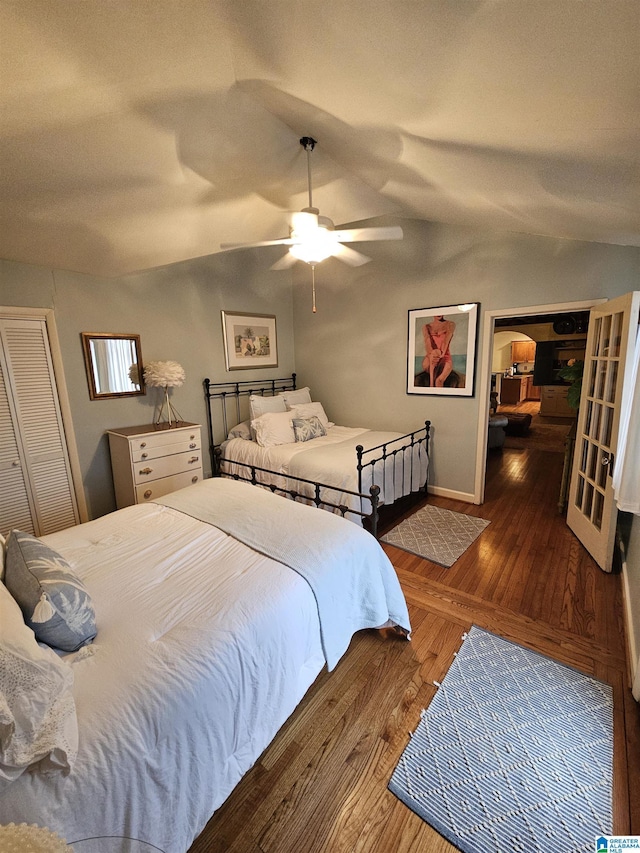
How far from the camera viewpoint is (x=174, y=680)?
1.00 metres

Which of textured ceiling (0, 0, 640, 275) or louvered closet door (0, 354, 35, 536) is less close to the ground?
textured ceiling (0, 0, 640, 275)

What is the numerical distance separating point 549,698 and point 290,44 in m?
2.99

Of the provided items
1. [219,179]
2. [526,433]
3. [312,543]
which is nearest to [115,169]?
[219,179]

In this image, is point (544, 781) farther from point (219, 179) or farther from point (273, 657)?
point (219, 179)

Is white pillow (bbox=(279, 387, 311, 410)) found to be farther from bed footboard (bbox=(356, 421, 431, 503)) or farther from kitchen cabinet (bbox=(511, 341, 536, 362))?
kitchen cabinet (bbox=(511, 341, 536, 362))

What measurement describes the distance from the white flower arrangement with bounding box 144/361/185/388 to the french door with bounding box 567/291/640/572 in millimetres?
3511

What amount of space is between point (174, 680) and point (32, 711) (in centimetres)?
33

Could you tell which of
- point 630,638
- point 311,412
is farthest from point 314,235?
point 630,638

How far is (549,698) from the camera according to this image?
1.63m

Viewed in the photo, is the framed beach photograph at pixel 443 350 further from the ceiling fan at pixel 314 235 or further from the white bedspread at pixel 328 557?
the white bedspread at pixel 328 557

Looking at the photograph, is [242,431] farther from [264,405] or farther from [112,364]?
[112,364]

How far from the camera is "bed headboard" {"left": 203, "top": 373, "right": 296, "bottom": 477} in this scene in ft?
13.1

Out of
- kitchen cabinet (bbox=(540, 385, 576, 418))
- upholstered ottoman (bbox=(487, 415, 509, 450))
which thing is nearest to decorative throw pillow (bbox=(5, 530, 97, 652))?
upholstered ottoman (bbox=(487, 415, 509, 450))

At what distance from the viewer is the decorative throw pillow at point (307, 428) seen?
3775mm
